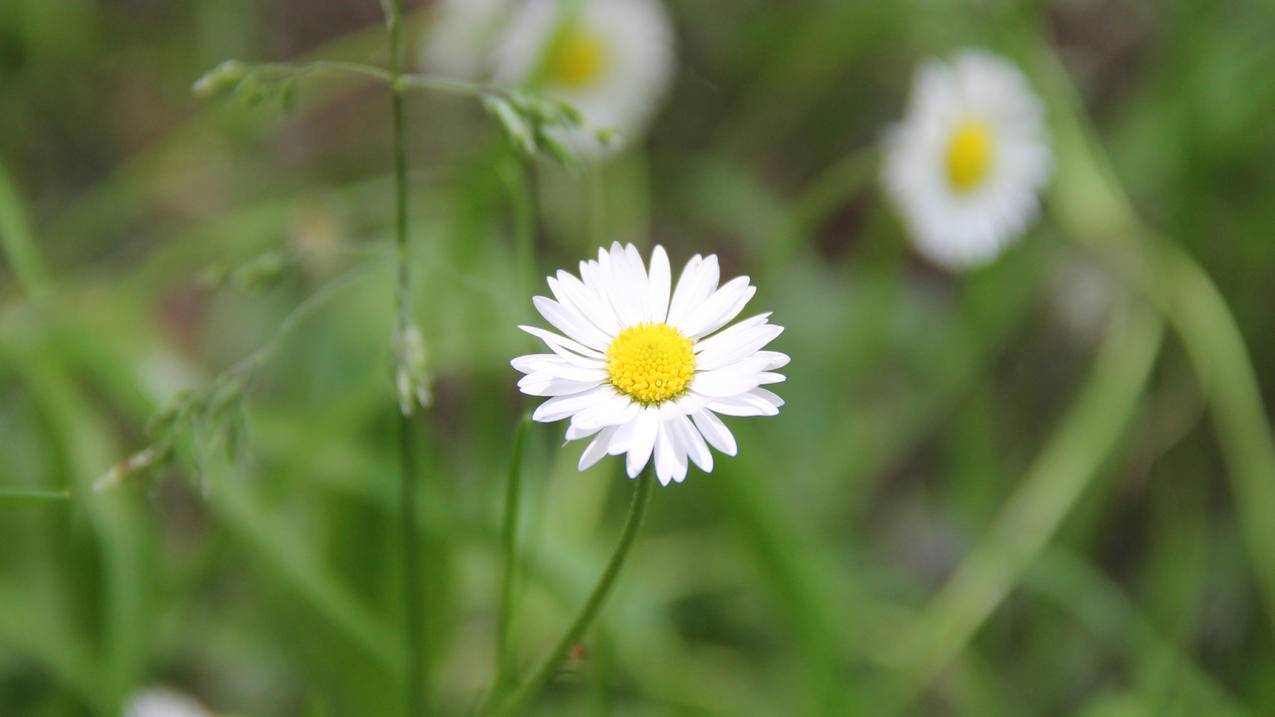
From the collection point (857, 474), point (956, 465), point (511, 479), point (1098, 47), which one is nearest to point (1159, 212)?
point (1098, 47)

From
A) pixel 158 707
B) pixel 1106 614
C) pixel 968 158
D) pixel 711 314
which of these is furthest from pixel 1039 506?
pixel 158 707

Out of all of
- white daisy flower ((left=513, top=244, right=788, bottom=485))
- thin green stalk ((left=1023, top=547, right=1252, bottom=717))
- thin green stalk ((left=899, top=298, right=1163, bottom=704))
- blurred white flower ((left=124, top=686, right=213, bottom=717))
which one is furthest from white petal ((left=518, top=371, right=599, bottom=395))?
thin green stalk ((left=1023, top=547, right=1252, bottom=717))

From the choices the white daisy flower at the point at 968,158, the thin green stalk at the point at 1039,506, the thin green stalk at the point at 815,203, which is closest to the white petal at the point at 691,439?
the thin green stalk at the point at 1039,506

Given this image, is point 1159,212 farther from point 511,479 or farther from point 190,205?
point 190,205

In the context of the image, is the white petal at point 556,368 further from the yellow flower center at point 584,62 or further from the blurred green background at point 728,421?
the yellow flower center at point 584,62

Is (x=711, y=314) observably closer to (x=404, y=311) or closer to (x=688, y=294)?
(x=688, y=294)
